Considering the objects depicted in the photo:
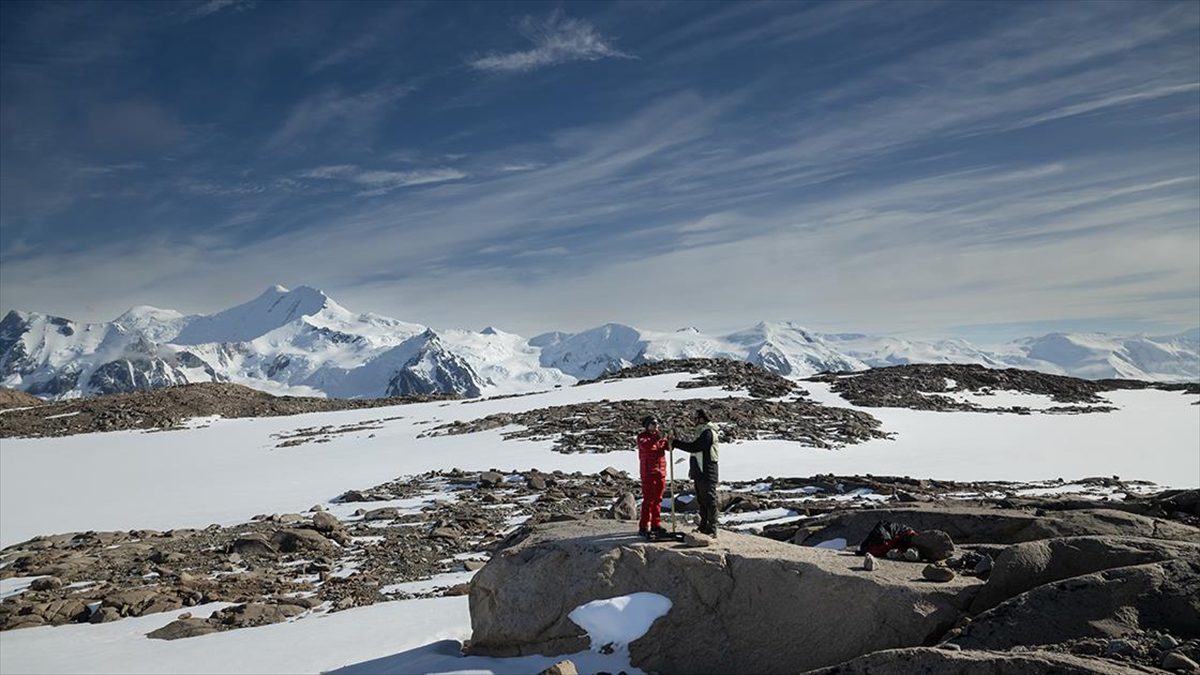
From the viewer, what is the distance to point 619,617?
1023 centimetres

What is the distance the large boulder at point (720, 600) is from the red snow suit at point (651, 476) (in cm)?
57

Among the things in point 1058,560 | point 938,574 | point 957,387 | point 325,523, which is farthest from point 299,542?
point 957,387

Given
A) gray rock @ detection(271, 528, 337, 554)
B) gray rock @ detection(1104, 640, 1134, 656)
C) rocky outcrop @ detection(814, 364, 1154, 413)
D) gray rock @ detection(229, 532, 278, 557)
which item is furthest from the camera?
rocky outcrop @ detection(814, 364, 1154, 413)

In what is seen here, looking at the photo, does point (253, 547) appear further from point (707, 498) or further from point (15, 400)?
point (15, 400)

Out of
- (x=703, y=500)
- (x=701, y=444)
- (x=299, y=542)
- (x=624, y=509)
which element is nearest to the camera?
(x=703, y=500)

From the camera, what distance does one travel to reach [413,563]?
57.8ft

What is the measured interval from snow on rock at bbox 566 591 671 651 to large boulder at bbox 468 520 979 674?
0.09m

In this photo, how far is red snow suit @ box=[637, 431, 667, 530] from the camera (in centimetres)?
1177

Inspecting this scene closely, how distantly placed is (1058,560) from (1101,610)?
184cm

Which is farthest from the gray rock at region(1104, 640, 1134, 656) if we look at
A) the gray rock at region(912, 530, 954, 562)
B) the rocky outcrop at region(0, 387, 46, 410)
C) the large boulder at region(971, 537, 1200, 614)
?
the rocky outcrop at region(0, 387, 46, 410)

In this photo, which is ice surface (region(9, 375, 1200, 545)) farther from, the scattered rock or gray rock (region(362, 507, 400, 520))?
the scattered rock

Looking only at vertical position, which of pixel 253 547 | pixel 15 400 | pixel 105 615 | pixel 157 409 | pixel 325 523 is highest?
pixel 15 400

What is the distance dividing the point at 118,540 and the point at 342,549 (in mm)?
8096

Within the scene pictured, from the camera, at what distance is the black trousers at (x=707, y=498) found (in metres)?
11.6
